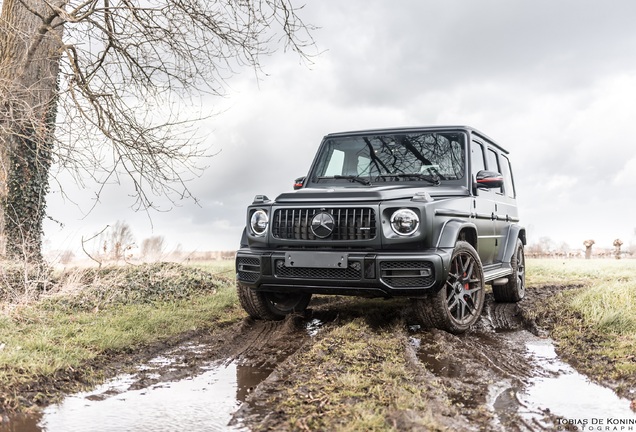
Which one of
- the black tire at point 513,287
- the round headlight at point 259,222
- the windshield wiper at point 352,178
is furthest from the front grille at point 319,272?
the black tire at point 513,287

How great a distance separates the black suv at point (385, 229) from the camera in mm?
5551

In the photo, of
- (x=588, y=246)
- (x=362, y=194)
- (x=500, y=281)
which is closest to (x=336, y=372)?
(x=362, y=194)

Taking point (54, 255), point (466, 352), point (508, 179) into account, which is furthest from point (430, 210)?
point (54, 255)

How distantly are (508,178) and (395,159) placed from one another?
126 inches

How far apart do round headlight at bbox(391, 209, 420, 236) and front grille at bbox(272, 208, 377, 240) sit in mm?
201

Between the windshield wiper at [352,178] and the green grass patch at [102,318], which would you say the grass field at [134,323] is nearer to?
the green grass patch at [102,318]

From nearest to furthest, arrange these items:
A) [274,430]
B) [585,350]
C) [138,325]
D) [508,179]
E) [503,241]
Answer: [274,430], [585,350], [138,325], [503,241], [508,179]

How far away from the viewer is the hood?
18.6 feet

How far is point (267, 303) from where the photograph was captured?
21.9 feet

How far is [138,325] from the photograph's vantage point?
258 inches

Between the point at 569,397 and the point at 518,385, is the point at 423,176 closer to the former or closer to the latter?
the point at 518,385

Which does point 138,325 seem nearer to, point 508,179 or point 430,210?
point 430,210

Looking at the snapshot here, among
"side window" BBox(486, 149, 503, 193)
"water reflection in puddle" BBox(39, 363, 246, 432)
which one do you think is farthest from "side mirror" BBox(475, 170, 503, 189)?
"water reflection in puddle" BBox(39, 363, 246, 432)

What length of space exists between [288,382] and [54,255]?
264 inches
